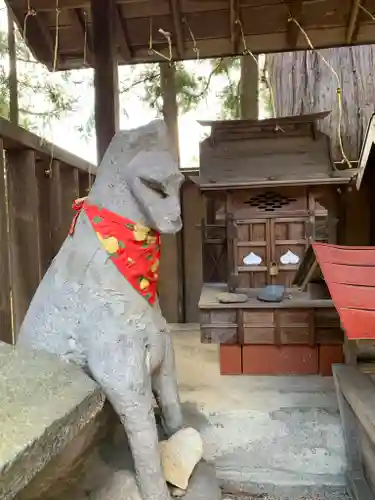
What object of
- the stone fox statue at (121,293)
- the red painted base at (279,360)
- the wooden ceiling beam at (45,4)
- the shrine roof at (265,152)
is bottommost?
the red painted base at (279,360)

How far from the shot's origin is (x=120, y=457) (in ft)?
5.74

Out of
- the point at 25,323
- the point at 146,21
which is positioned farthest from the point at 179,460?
the point at 146,21

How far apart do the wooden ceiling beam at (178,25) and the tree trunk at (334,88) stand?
6.93 feet

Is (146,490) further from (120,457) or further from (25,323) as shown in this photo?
(25,323)

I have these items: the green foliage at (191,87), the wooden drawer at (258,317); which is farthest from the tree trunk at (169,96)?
the wooden drawer at (258,317)

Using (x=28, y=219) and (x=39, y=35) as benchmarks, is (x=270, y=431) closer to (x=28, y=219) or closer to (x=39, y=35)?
(x=28, y=219)

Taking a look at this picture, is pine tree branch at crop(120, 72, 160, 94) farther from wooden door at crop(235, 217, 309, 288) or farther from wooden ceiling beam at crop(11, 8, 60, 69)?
wooden door at crop(235, 217, 309, 288)

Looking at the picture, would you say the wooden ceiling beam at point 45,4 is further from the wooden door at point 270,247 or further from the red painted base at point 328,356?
the red painted base at point 328,356

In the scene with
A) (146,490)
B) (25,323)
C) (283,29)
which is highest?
(283,29)

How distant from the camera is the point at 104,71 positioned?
2.60m

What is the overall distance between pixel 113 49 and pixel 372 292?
190 centimetres

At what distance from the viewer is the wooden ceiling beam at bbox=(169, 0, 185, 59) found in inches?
111

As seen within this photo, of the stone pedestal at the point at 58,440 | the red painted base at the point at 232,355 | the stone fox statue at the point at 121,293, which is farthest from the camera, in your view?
the red painted base at the point at 232,355

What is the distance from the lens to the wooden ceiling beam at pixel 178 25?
2811mm
